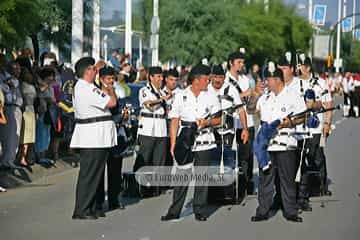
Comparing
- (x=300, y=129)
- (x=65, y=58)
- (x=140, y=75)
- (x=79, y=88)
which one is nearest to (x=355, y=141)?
(x=140, y=75)

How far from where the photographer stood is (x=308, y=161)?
13453mm

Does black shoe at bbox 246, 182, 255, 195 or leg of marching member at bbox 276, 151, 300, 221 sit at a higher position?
leg of marching member at bbox 276, 151, 300, 221

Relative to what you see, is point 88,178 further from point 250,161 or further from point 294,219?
point 250,161

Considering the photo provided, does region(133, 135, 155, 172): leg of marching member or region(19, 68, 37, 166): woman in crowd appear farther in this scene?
region(19, 68, 37, 166): woman in crowd

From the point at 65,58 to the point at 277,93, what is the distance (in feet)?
51.1

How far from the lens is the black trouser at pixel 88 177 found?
11.5m

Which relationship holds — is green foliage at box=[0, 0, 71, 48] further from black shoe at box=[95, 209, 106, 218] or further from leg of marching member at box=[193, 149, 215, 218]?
leg of marching member at box=[193, 149, 215, 218]

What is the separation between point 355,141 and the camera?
78.4 feet

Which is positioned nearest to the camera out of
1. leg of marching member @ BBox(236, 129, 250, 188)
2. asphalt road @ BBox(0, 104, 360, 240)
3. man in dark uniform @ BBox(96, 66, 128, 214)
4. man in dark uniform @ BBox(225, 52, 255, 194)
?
asphalt road @ BBox(0, 104, 360, 240)

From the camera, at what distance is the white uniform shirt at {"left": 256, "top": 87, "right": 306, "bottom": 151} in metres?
11.4

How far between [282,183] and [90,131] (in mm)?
2514

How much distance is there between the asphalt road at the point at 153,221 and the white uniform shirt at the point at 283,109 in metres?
0.98

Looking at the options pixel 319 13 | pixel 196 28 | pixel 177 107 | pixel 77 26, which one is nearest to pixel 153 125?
pixel 177 107

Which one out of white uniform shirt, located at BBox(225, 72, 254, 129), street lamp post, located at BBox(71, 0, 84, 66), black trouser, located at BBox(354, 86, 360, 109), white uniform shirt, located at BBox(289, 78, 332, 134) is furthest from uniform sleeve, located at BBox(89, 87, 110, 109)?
black trouser, located at BBox(354, 86, 360, 109)
